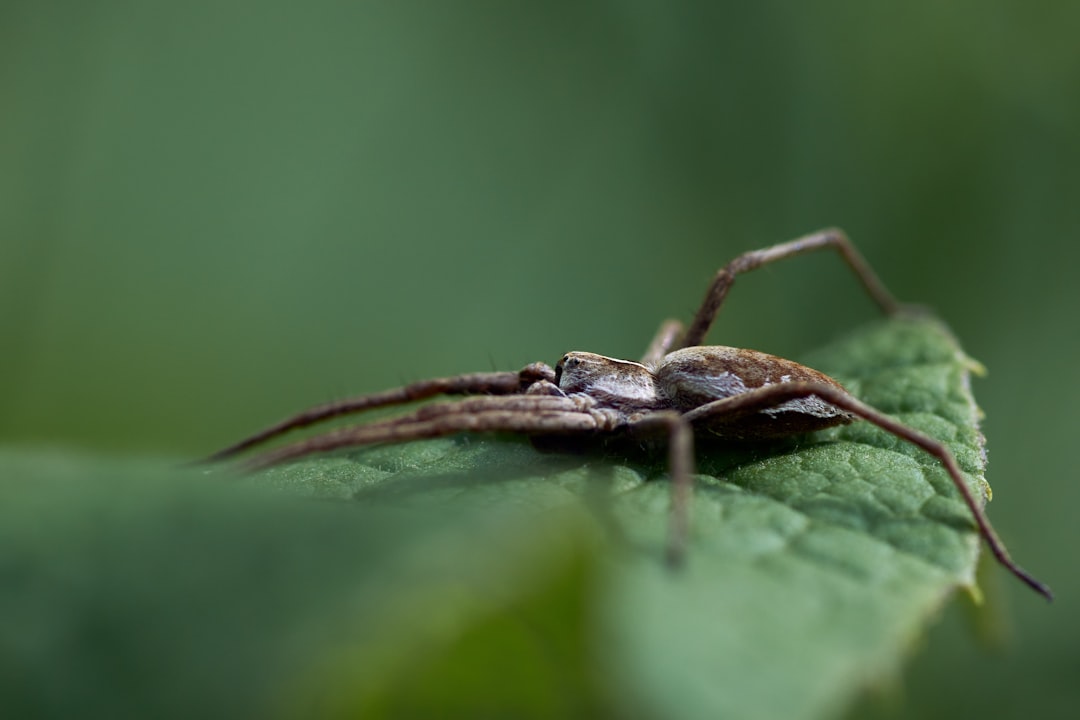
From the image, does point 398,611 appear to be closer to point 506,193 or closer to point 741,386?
point 741,386

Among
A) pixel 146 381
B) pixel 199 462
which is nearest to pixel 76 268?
pixel 146 381

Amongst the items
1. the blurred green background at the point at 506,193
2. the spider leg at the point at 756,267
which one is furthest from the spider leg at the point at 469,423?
the blurred green background at the point at 506,193

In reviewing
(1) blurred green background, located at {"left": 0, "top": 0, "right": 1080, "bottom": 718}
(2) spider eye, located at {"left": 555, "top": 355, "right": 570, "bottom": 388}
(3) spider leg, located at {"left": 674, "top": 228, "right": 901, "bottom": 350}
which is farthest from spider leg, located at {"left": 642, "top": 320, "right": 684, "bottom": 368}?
(1) blurred green background, located at {"left": 0, "top": 0, "right": 1080, "bottom": 718}

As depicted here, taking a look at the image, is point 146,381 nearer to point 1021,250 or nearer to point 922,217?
point 922,217

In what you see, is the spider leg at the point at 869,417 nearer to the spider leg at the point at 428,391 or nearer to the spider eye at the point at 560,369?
the spider eye at the point at 560,369

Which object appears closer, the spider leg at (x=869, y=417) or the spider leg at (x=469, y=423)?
the spider leg at (x=869, y=417)

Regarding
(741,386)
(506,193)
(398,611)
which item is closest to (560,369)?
(741,386)

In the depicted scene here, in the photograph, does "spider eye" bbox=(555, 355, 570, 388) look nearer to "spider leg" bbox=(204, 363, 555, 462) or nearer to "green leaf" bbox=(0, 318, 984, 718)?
"spider leg" bbox=(204, 363, 555, 462)
